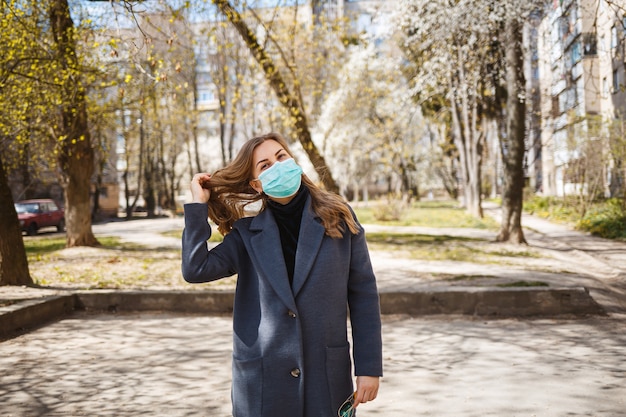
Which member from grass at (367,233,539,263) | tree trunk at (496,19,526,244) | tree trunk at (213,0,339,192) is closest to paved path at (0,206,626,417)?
grass at (367,233,539,263)

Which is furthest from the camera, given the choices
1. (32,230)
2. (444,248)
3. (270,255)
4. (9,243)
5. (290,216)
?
(32,230)

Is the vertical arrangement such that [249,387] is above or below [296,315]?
below

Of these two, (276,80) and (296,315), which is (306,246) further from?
(276,80)

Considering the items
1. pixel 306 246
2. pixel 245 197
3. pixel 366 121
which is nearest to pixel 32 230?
pixel 366 121

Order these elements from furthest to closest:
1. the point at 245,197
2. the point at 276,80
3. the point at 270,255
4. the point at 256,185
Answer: the point at 276,80
the point at 245,197
the point at 256,185
the point at 270,255

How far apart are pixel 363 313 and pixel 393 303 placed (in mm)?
5930

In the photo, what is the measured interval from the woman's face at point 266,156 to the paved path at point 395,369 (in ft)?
7.70

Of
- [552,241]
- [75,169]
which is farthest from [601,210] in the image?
[75,169]

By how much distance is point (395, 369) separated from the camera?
579 cm

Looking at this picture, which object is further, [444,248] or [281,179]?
[444,248]

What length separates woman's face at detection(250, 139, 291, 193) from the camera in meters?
2.87

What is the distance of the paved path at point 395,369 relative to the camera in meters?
4.71

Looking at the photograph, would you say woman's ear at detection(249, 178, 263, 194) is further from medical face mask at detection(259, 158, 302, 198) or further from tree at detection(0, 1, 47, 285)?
tree at detection(0, 1, 47, 285)

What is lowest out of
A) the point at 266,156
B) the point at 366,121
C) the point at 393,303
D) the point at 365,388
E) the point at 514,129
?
the point at 393,303
